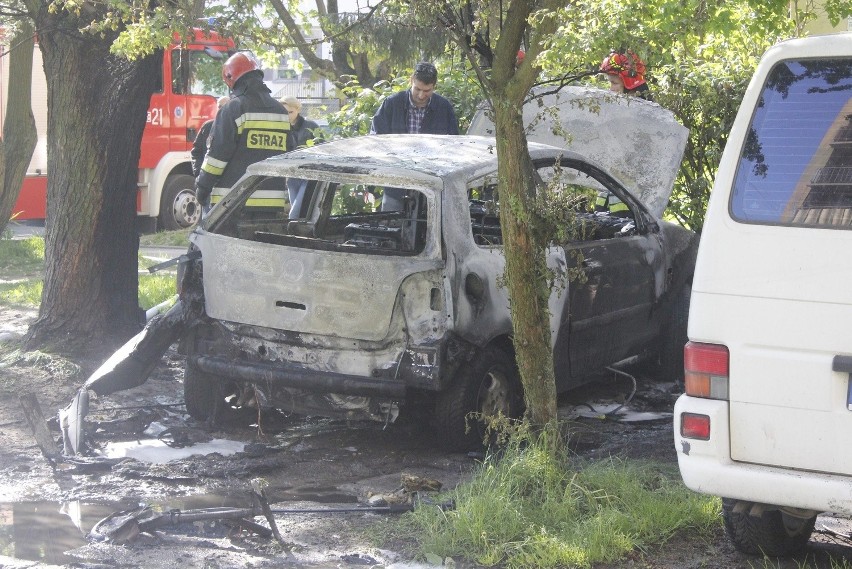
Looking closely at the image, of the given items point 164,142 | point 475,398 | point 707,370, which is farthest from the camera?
point 164,142

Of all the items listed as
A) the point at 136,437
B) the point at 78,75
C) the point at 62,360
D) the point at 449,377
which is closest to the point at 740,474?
the point at 449,377

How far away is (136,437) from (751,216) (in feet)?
12.6

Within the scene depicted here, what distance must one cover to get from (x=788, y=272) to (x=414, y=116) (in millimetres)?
5631

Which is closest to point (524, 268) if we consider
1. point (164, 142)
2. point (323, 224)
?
point (323, 224)

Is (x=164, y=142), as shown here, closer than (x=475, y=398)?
No

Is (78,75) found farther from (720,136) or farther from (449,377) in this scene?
(720,136)

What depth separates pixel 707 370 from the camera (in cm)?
423

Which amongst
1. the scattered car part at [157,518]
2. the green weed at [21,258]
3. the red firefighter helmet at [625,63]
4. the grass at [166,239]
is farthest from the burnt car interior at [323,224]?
the grass at [166,239]

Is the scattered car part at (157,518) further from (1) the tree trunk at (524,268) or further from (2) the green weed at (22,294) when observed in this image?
(2) the green weed at (22,294)

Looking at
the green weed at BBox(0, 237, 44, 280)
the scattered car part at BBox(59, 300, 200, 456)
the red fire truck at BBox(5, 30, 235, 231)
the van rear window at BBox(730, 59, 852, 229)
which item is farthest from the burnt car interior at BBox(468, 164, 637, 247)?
the red fire truck at BBox(5, 30, 235, 231)

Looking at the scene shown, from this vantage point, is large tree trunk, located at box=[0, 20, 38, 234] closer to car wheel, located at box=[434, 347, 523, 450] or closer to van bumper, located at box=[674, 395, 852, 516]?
Answer: car wheel, located at box=[434, 347, 523, 450]

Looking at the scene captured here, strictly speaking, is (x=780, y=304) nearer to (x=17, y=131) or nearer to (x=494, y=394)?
(x=494, y=394)

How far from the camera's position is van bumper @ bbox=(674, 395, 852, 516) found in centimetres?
399

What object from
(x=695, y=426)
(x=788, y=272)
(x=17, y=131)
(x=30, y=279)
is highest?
(x=17, y=131)
